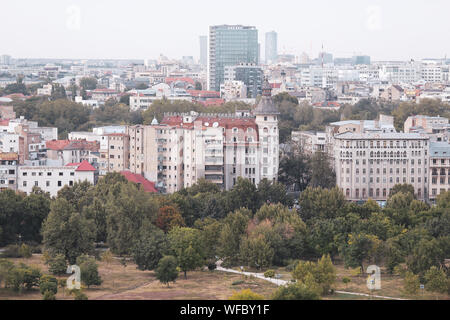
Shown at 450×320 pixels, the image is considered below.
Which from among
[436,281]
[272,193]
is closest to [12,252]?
[272,193]

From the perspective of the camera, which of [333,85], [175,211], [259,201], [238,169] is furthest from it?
[333,85]

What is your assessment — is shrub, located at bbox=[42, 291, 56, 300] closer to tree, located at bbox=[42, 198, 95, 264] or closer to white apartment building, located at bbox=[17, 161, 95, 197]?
tree, located at bbox=[42, 198, 95, 264]

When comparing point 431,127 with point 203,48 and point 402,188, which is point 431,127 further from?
point 203,48

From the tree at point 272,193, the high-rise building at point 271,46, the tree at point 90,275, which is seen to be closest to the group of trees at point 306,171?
the tree at point 272,193

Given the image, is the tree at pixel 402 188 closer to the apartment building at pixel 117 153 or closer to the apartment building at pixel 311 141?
the apartment building at pixel 311 141
